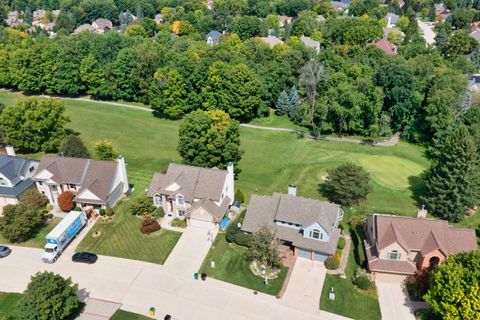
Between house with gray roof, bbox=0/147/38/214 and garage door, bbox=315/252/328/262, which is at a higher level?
house with gray roof, bbox=0/147/38/214

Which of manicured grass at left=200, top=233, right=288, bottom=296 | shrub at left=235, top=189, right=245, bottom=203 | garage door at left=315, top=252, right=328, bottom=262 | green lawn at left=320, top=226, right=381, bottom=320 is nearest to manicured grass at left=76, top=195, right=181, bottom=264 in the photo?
manicured grass at left=200, top=233, right=288, bottom=296

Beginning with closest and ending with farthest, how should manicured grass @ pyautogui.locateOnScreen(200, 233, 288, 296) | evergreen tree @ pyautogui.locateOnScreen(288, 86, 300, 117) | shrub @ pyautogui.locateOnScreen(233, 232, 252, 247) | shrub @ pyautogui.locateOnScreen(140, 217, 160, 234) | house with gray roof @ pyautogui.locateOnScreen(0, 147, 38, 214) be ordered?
manicured grass @ pyautogui.locateOnScreen(200, 233, 288, 296) → shrub @ pyautogui.locateOnScreen(233, 232, 252, 247) → shrub @ pyautogui.locateOnScreen(140, 217, 160, 234) → house with gray roof @ pyautogui.locateOnScreen(0, 147, 38, 214) → evergreen tree @ pyautogui.locateOnScreen(288, 86, 300, 117)

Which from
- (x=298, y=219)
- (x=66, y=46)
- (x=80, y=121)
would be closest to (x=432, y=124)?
(x=298, y=219)

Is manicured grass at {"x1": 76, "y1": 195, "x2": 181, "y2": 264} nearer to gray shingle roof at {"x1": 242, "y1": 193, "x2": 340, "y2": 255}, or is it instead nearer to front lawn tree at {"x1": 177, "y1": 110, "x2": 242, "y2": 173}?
gray shingle roof at {"x1": 242, "y1": 193, "x2": 340, "y2": 255}

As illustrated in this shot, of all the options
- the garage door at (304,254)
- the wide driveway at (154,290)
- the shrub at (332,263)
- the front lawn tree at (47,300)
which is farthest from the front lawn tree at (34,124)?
the shrub at (332,263)

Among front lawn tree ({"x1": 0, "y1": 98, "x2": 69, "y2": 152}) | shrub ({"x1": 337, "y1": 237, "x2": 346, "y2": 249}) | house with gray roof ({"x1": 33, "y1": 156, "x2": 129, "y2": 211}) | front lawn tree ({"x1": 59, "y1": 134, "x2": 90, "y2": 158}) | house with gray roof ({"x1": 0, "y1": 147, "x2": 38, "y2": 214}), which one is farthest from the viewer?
front lawn tree ({"x1": 0, "y1": 98, "x2": 69, "y2": 152})

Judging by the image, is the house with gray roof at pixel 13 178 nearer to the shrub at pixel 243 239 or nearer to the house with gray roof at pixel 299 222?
the shrub at pixel 243 239

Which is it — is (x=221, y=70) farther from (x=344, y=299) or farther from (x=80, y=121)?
(x=344, y=299)
